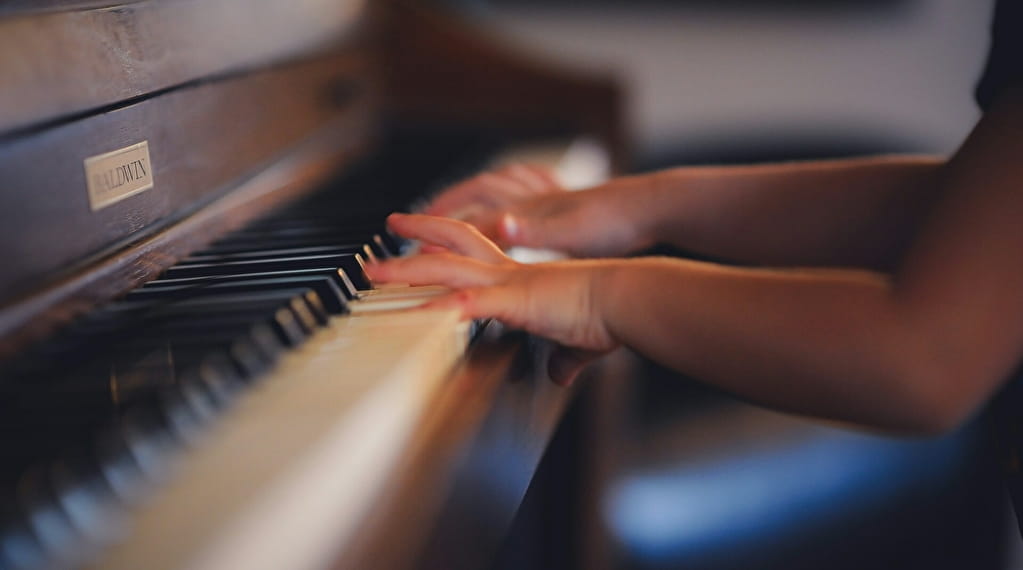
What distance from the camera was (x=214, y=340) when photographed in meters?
0.48

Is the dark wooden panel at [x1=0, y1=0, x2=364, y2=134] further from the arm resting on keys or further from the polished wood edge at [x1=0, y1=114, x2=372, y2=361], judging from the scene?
the arm resting on keys

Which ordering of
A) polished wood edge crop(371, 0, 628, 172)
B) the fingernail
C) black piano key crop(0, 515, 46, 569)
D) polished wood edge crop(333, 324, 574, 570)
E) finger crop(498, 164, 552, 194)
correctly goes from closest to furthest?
black piano key crop(0, 515, 46, 569)
polished wood edge crop(333, 324, 574, 570)
the fingernail
finger crop(498, 164, 552, 194)
polished wood edge crop(371, 0, 628, 172)

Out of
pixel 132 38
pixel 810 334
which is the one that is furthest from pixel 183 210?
pixel 810 334

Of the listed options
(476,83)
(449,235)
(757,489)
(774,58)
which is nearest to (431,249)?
(449,235)

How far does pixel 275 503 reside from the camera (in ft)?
1.08

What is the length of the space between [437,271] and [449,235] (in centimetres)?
6

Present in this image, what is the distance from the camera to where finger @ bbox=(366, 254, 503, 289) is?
615mm

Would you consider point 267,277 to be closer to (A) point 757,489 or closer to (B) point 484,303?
(B) point 484,303

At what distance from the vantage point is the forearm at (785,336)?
1.87ft

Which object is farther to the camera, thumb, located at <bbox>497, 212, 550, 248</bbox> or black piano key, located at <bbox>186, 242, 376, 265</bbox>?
thumb, located at <bbox>497, 212, 550, 248</bbox>

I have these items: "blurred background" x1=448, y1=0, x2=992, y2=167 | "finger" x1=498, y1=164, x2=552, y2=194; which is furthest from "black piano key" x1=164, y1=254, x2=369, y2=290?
"blurred background" x1=448, y1=0, x2=992, y2=167

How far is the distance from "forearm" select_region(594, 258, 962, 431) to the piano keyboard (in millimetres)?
124

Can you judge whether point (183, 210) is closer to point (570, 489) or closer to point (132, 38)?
point (132, 38)

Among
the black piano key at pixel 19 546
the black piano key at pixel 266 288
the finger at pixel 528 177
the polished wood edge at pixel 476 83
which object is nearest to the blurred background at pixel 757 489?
the polished wood edge at pixel 476 83
